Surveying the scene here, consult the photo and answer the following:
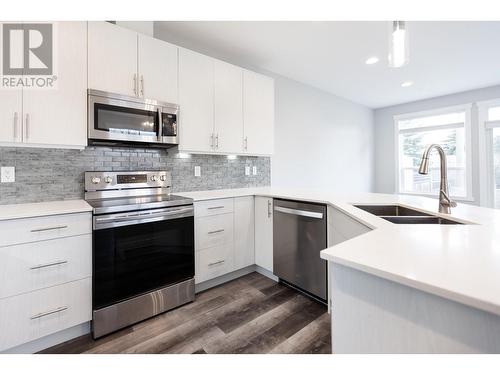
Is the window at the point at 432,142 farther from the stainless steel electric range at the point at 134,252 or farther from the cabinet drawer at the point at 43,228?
the cabinet drawer at the point at 43,228

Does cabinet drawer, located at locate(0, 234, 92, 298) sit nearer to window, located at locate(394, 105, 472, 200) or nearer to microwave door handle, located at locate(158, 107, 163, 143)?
microwave door handle, located at locate(158, 107, 163, 143)

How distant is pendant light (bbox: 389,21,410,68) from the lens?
4.62ft

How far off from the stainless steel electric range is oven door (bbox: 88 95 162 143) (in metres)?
0.38

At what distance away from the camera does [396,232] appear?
98 centimetres

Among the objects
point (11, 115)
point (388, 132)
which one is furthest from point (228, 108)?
point (388, 132)

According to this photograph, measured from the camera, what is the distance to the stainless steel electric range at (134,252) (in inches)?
64.0

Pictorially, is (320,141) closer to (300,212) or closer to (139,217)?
(300,212)

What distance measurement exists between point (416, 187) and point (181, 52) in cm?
538

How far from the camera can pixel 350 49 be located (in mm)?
2873

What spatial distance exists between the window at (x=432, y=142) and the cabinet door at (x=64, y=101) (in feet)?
18.5

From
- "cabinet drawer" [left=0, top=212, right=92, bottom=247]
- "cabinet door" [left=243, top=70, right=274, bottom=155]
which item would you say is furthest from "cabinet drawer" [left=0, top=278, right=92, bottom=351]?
"cabinet door" [left=243, top=70, right=274, bottom=155]

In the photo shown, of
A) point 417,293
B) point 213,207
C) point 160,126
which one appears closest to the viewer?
point 417,293

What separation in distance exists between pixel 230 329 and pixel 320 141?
352 cm
